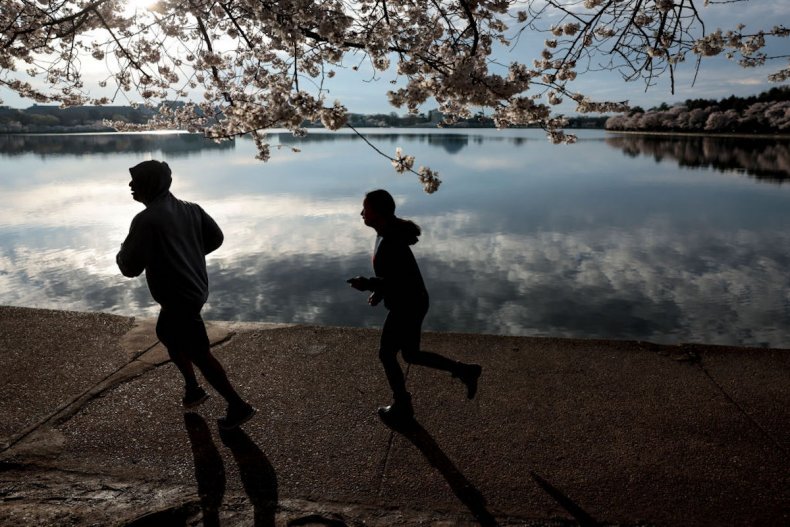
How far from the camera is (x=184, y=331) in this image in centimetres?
335

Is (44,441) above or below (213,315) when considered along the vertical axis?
above

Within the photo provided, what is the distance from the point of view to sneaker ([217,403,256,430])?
11.2 feet

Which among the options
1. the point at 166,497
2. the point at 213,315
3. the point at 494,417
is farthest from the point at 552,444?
the point at 213,315

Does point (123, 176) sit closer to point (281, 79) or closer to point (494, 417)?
point (281, 79)

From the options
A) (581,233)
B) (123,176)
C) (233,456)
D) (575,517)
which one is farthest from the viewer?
(123,176)

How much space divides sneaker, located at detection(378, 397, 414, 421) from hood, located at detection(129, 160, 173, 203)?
7.29ft

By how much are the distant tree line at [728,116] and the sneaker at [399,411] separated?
9830 cm

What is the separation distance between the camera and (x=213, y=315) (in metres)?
8.84

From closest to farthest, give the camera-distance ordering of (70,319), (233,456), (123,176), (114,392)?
(233,456) → (114,392) → (70,319) → (123,176)

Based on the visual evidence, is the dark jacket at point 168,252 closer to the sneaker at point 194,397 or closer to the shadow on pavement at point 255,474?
the sneaker at point 194,397

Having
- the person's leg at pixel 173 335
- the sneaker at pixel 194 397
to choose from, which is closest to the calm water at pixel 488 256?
the sneaker at pixel 194 397

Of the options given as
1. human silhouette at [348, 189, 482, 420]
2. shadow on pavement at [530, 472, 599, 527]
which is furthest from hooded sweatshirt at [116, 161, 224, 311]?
shadow on pavement at [530, 472, 599, 527]

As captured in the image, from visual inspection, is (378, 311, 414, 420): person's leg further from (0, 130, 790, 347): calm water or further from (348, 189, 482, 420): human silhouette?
(0, 130, 790, 347): calm water

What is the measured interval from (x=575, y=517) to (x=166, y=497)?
2.34 meters
